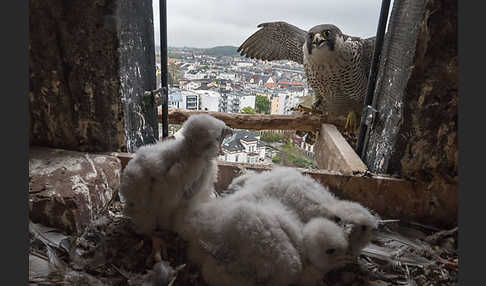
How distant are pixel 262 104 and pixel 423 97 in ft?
3.52

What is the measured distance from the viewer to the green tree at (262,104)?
82.4 inches

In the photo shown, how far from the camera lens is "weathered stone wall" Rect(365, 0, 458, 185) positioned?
3.69ft

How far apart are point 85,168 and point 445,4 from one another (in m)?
1.45

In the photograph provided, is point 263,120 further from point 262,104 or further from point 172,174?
point 172,174

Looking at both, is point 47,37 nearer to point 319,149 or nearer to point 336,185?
point 336,185

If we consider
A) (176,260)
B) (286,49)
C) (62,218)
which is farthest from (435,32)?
(286,49)

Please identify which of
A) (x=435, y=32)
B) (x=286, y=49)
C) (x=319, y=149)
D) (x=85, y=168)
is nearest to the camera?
(x=435, y=32)

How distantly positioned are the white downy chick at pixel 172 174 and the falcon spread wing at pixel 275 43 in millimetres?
1931

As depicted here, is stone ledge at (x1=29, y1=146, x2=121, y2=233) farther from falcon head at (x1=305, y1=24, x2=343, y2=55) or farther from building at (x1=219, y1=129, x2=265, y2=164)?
falcon head at (x1=305, y1=24, x2=343, y2=55)

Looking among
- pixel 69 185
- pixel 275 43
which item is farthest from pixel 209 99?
pixel 275 43

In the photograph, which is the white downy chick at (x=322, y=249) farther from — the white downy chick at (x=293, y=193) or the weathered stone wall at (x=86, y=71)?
the weathered stone wall at (x=86, y=71)

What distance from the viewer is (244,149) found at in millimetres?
1643

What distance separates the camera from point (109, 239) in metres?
1.06

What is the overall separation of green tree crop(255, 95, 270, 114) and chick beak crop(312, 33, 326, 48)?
55cm
